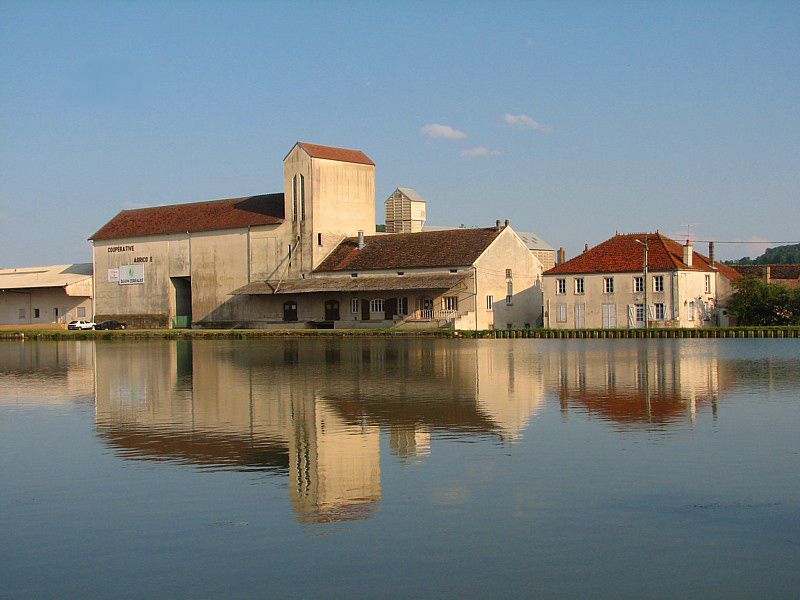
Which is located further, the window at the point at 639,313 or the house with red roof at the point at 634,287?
the window at the point at 639,313

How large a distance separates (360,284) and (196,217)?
1684cm

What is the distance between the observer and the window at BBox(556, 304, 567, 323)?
5847 centimetres

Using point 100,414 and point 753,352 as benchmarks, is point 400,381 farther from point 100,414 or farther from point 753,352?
point 753,352

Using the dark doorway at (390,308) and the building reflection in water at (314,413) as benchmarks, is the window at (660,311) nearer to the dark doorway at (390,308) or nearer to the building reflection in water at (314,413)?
the dark doorway at (390,308)

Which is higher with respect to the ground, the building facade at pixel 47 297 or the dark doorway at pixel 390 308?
the building facade at pixel 47 297

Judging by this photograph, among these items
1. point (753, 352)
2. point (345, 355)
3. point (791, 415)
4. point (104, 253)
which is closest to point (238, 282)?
point (104, 253)

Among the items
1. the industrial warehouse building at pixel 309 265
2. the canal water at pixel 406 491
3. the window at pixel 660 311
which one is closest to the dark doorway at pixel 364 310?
the industrial warehouse building at pixel 309 265

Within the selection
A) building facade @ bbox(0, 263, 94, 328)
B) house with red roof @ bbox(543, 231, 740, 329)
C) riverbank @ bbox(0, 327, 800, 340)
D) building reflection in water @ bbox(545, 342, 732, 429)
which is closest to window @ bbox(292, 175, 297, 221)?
riverbank @ bbox(0, 327, 800, 340)

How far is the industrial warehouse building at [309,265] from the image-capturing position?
58.5 m

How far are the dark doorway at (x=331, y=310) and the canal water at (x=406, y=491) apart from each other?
127 ft

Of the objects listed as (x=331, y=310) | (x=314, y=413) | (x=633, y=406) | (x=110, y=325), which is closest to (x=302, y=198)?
(x=331, y=310)

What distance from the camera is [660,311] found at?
182ft

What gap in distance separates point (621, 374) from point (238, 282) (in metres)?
43.7

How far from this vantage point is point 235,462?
44.3ft
